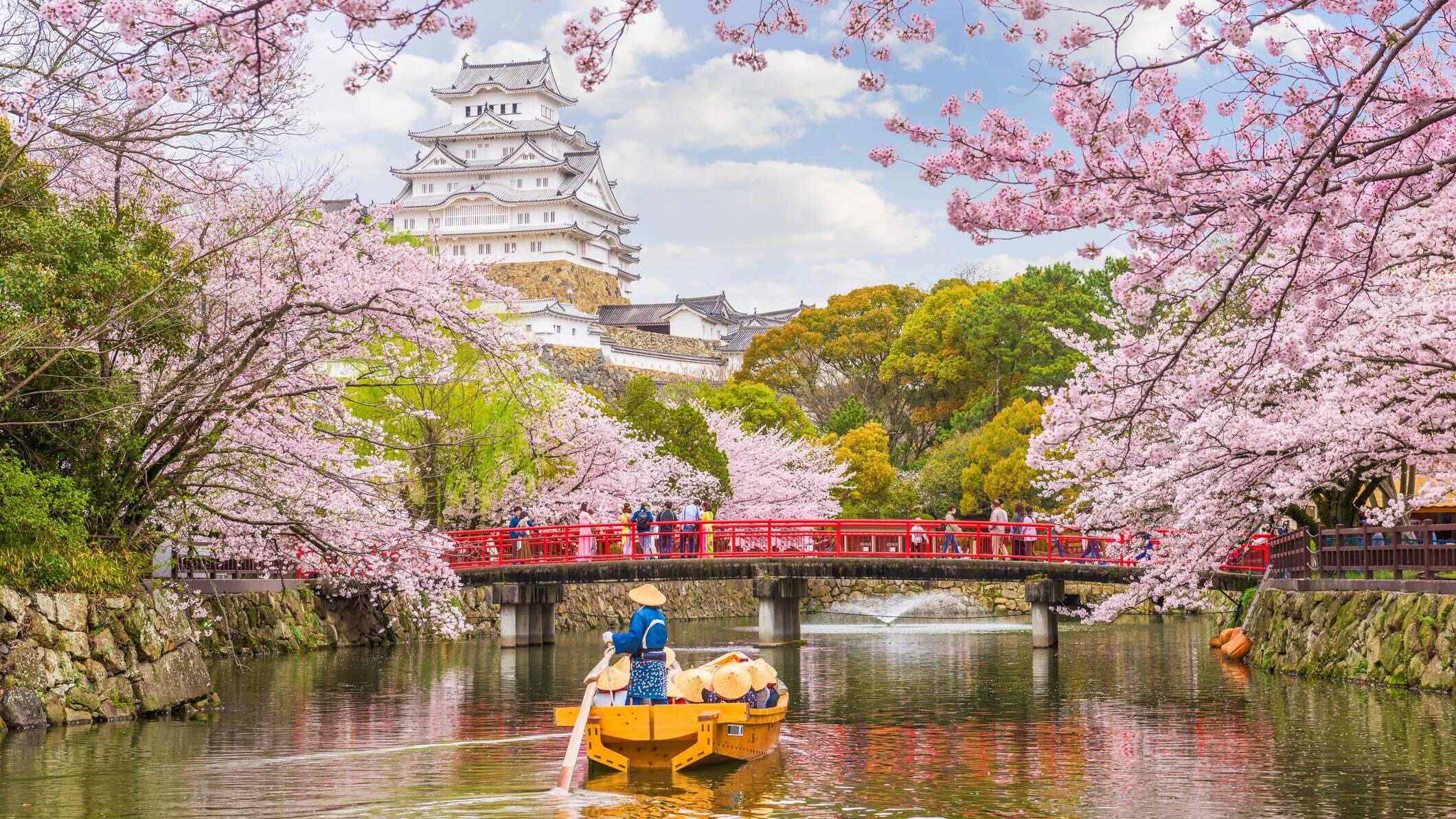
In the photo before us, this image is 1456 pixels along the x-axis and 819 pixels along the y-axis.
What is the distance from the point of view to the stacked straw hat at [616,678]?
13039 millimetres

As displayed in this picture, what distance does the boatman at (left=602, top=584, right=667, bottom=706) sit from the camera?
43.0ft

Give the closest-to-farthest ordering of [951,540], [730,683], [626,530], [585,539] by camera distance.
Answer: [730,683] → [951,540] → [585,539] → [626,530]

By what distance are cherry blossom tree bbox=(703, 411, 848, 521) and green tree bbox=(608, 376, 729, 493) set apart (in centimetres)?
303

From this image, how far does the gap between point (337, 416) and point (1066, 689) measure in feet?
37.6

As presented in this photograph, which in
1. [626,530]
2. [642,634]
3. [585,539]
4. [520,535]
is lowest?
[642,634]

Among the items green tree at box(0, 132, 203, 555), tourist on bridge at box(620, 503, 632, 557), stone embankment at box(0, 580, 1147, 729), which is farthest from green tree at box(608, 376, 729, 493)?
green tree at box(0, 132, 203, 555)

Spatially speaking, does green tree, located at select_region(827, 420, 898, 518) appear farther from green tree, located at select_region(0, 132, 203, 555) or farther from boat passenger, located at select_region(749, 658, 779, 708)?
boat passenger, located at select_region(749, 658, 779, 708)

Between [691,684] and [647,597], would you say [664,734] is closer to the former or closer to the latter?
[691,684]

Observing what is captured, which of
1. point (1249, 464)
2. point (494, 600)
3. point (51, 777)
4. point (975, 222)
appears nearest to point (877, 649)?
point (494, 600)

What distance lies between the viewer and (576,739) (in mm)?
12484

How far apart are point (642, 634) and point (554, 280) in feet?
229

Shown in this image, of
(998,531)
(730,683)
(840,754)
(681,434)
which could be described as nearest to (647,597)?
(730,683)

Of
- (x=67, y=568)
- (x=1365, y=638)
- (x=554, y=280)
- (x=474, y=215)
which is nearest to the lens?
(x=67, y=568)

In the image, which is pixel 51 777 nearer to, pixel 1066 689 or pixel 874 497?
pixel 1066 689
